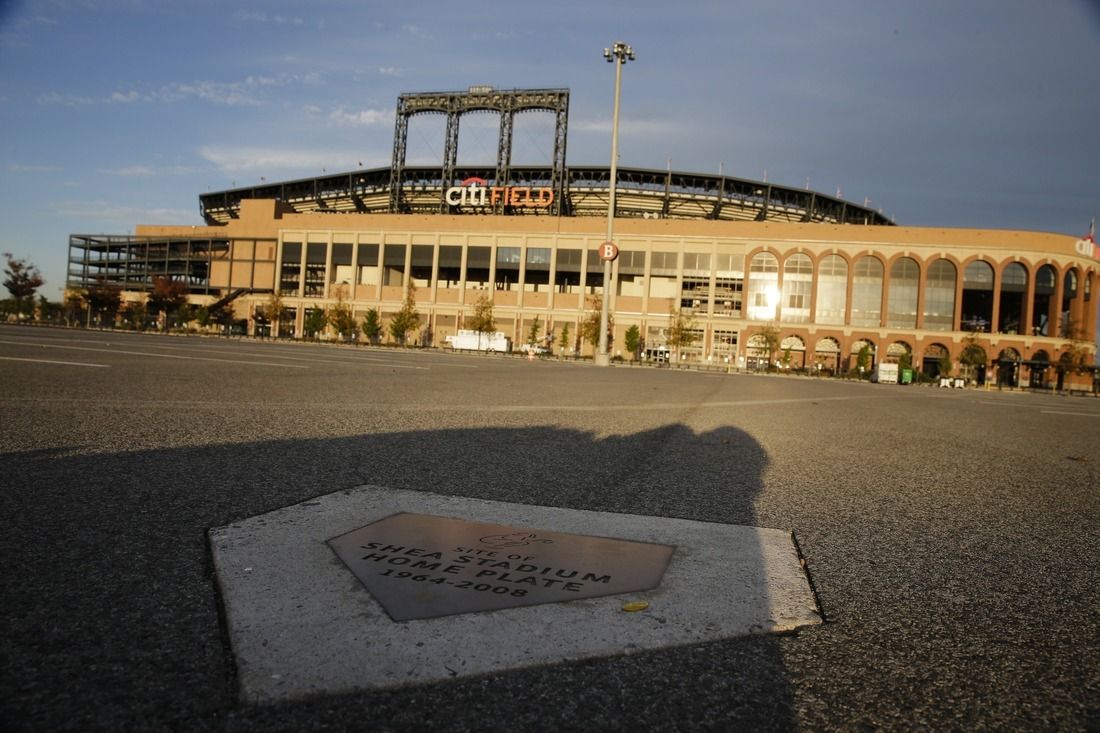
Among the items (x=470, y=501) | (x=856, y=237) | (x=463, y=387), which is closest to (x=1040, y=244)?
(x=856, y=237)

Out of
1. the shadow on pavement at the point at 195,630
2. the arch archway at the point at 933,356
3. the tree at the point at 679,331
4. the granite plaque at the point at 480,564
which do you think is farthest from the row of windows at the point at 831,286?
the granite plaque at the point at 480,564

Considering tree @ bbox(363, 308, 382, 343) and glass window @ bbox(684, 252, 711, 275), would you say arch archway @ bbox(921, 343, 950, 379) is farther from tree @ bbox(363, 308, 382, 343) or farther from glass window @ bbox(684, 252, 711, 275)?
tree @ bbox(363, 308, 382, 343)

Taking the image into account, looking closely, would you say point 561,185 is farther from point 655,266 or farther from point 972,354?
point 972,354

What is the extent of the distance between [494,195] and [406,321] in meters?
18.0

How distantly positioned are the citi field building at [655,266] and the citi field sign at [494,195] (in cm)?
19

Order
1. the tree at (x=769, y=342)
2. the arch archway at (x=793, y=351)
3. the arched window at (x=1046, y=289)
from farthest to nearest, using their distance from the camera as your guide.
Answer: the arch archway at (x=793, y=351) → the arched window at (x=1046, y=289) → the tree at (x=769, y=342)

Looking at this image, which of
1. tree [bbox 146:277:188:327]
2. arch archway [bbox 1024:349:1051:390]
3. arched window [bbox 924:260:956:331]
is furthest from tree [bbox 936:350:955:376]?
→ tree [bbox 146:277:188:327]

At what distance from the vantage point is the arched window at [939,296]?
60.2 metres

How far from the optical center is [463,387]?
40.9 feet

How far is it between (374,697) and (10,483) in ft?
10.0

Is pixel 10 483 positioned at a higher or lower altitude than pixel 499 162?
lower

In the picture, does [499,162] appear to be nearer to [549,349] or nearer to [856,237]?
[549,349]

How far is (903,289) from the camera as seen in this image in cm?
6081

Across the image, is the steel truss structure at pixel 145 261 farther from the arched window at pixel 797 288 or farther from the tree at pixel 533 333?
the arched window at pixel 797 288
